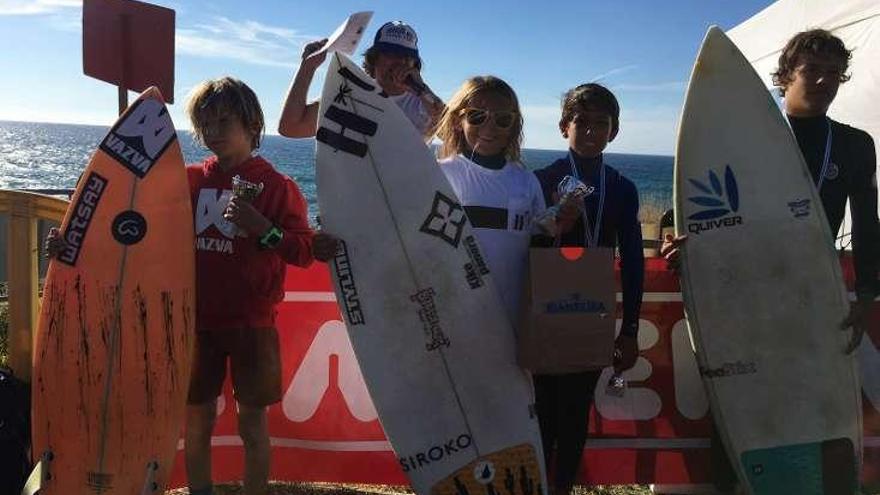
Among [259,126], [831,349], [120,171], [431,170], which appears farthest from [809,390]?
[120,171]

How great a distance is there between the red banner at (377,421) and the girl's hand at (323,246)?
614 millimetres

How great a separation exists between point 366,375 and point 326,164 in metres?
0.81

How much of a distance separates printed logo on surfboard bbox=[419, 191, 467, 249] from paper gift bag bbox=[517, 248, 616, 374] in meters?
0.41

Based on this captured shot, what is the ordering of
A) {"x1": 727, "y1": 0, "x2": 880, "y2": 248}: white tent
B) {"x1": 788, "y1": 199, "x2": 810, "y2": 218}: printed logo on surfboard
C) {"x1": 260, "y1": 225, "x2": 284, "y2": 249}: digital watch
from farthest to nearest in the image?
{"x1": 727, "y1": 0, "x2": 880, "y2": 248}: white tent < {"x1": 788, "y1": 199, "x2": 810, "y2": 218}: printed logo on surfboard < {"x1": 260, "y1": 225, "x2": 284, "y2": 249}: digital watch

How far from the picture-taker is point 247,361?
2.43m

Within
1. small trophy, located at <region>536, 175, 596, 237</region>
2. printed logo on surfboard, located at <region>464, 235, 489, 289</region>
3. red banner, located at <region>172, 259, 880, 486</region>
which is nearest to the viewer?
small trophy, located at <region>536, 175, 596, 237</region>

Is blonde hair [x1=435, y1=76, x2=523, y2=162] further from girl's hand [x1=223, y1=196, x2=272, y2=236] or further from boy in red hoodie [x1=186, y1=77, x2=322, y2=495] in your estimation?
girl's hand [x1=223, y1=196, x2=272, y2=236]

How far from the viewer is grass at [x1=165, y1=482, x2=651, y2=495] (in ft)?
10.2

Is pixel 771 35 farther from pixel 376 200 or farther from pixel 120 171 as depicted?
pixel 120 171

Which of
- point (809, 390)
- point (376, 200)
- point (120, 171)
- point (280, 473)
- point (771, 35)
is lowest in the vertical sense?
point (280, 473)

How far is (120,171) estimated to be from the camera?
8.67 feet

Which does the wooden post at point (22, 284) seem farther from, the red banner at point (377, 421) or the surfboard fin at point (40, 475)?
the red banner at point (377, 421)

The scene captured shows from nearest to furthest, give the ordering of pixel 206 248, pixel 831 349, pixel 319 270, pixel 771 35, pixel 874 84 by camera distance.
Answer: pixel 206 248 < pixel 831 349 < pixel 319 270 < pixel 874 84 < pixel 771 35

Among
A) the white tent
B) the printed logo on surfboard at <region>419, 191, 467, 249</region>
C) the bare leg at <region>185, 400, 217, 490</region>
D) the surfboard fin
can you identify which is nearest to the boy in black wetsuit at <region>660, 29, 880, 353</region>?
the printed logo on surfboard at <region>419, 191, 467, 249</region>
